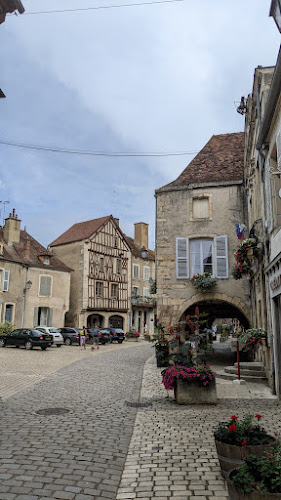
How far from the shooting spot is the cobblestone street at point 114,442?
3.72 meters

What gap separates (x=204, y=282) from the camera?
1398cm

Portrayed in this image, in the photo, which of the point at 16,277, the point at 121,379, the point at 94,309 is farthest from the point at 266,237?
the point at 94,309

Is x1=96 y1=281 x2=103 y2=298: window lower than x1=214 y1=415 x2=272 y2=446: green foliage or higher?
higher

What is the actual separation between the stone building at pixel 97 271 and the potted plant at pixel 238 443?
2903cm

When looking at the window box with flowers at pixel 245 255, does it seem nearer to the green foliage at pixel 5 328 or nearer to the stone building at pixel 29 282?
the green foliage at pixel 5 328

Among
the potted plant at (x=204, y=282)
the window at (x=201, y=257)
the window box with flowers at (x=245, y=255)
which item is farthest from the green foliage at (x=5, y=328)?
the window box with flowers at (x=245, y=255)

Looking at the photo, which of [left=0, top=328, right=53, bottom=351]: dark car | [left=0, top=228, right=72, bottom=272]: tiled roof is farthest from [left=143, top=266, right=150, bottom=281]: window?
[left=0, top=328, right=53, bottom=351]: dark car

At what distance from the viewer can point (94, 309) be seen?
33.5 metres

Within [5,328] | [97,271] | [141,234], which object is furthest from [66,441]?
[141,234]

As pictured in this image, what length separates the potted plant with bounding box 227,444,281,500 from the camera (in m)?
2.74

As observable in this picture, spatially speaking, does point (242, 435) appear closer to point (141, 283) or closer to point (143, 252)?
point (141, 283)

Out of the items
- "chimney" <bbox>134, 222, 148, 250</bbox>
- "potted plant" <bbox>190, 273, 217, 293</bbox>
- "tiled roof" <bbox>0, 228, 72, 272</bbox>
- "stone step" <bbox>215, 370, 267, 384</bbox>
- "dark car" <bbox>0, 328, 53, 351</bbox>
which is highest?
"chimney" <bbox>134, 222, 148, 250</bbox>

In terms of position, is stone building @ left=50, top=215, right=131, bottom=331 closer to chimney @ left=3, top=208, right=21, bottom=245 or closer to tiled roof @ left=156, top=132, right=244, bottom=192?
chimney @ left=3, top=208, right=21, bottom=245

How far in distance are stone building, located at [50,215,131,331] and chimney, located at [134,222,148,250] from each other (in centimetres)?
434
